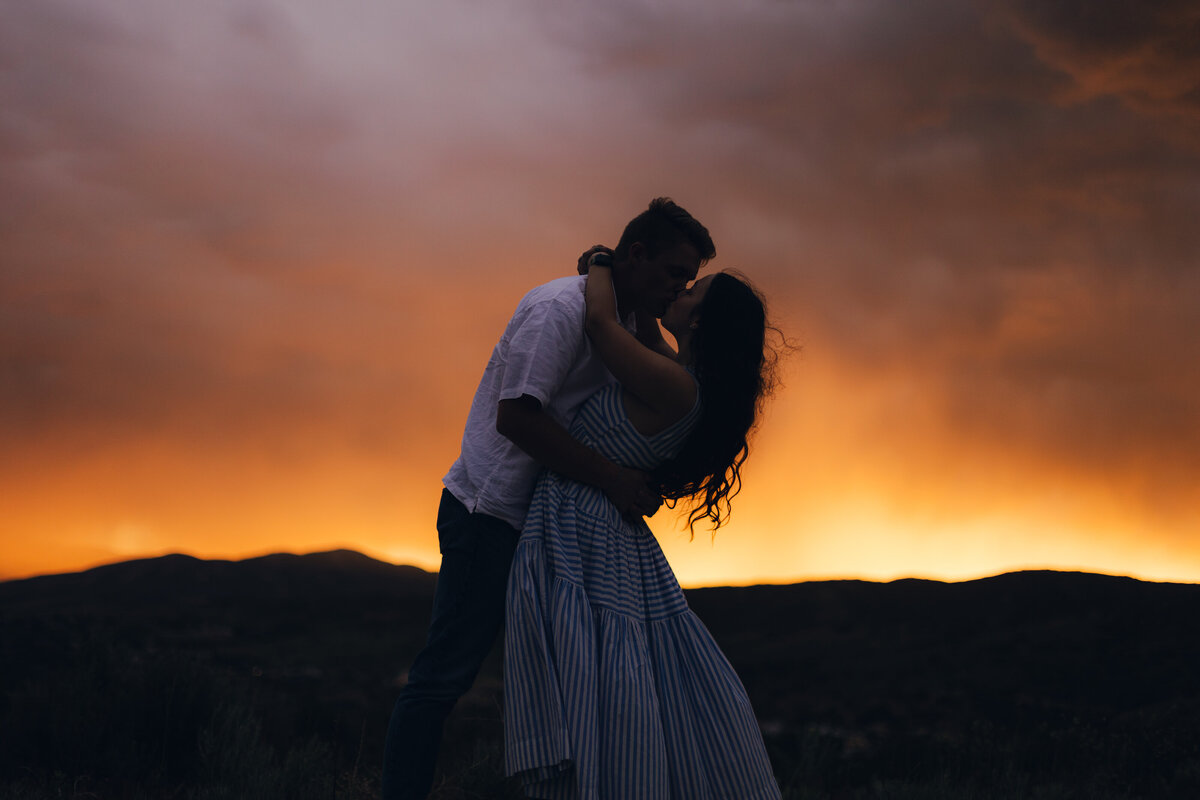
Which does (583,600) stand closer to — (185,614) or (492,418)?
(492,418)

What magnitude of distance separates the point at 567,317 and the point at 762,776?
1.43 metres

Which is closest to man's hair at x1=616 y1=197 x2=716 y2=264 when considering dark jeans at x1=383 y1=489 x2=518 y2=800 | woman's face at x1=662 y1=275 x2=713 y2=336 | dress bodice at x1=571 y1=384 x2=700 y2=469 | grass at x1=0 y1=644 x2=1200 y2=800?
woman's face at x1=662 y1=275 x2=713 y2=336

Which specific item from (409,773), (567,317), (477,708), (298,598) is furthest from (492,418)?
(298,598)

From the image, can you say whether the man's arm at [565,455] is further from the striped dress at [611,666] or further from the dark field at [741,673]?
the dark field at [741,673]

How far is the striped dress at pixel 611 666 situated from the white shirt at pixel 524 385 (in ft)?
0.24

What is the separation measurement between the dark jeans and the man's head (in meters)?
0.84

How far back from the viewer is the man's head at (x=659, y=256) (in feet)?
9.45

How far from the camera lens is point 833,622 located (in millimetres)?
17141

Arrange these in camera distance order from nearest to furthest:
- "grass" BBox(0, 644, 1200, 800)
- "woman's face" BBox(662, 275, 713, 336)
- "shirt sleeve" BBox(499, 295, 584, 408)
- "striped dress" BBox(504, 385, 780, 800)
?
"striped dress" BBox(504, 385, 780, 800)
"shirt sleeve" BBox(499, 295, 584, 408)
"woman's face" BBox(662, 275, 713, 336)
"grass" BBox(0, 644, 1200, 800)

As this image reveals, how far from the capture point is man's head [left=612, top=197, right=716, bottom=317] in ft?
9.45

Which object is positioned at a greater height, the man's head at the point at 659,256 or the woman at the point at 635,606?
the man's head at the point at 659,256

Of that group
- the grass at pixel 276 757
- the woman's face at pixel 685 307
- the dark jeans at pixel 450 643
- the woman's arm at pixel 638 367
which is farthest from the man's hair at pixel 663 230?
the grass at pixel 276 757

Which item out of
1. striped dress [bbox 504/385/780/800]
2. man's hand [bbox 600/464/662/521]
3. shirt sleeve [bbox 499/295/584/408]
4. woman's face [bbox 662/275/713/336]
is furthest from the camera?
woman's face [bbox 662/275/713/336]

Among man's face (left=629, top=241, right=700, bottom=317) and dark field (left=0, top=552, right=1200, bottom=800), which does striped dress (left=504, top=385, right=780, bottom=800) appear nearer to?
man's face (left=629, top=241, right=700, bottom=317)
